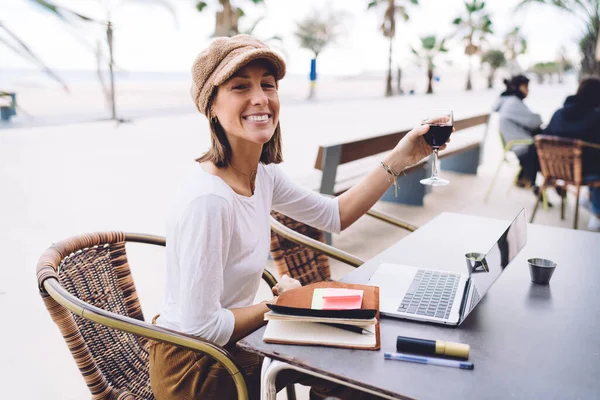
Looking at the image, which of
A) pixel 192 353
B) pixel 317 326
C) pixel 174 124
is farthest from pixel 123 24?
pixel 174 124

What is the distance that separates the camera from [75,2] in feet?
2.78

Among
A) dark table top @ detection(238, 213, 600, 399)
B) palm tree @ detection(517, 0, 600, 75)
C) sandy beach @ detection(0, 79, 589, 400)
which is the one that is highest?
palm tree @ detection(517, 0, 600, 75)

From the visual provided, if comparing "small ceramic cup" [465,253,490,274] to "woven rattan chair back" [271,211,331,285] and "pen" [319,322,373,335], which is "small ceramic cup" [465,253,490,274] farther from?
"woven rattan chair back" [271,211,331,285]

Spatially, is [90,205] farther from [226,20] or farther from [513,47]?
[513,47]

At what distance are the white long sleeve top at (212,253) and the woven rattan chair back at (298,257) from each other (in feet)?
1.65

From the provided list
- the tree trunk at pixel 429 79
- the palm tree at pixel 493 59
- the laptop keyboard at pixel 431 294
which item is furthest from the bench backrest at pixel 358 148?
the palm tree at pixel 493 59

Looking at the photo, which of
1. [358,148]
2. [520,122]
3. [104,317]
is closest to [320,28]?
[520,122]

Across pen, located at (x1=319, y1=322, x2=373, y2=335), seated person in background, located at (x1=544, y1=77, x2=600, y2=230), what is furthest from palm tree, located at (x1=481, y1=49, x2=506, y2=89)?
pen, located at (x1=319, y1=322, x2=373, y2=335)

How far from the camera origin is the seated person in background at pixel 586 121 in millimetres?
4949

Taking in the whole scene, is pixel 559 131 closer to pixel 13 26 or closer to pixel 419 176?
pixel 419 176

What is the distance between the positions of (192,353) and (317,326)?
0.44 metres

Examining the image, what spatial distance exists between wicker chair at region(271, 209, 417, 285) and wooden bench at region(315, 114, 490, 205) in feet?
5.15

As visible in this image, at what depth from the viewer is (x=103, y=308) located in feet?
5.69

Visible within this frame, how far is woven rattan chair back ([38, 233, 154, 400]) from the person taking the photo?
1.52 m
